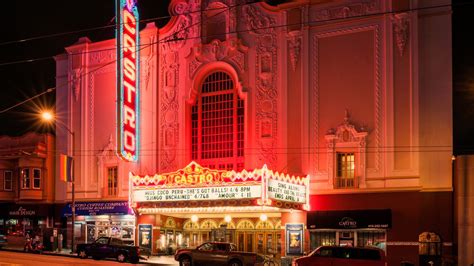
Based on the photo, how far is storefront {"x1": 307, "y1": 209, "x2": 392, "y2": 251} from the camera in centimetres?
2962

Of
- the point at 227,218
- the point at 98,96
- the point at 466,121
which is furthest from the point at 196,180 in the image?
the point at 466,121

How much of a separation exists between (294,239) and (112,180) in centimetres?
1239

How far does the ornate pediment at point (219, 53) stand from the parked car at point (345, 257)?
13033mm

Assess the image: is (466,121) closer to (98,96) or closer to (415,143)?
(415,143)

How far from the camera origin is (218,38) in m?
35.9

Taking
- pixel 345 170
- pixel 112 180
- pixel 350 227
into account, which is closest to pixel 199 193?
pixel 345 170

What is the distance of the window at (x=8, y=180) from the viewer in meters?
43.3

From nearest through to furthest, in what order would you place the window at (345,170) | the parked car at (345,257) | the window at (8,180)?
the parked car at (345,257), the window at (345,170), the window at (8,180)

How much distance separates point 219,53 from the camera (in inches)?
1396

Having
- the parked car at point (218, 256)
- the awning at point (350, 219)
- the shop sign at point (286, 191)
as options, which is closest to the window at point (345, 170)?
the awning at point (350, 219)

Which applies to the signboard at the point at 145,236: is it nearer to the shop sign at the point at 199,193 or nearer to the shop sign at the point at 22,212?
the shop sign at the point at 199,193

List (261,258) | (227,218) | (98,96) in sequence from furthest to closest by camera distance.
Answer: (98,96) → (227,218) → (261,258)

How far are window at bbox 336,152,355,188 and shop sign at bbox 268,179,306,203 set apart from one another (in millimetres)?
1808

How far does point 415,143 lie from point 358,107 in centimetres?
335
